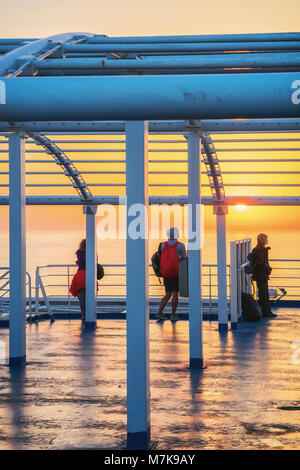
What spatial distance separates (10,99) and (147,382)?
8.93ft

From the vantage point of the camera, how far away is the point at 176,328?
43.0 feet

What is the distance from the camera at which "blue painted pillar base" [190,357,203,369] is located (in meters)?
9.19

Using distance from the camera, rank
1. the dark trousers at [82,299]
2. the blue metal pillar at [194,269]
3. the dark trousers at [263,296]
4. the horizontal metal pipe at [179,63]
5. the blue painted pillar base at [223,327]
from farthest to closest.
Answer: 1. the dark trousers at [263,296]
2. the dark trousers at [82,299]
3. the blue painted pillar base at [223,327]
4. the blue metal pillar at [194,269]
5. the horizontal metal pipe at [179,63]

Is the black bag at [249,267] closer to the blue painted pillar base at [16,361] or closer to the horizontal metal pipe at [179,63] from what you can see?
the blue painted pillar base at [16,361]

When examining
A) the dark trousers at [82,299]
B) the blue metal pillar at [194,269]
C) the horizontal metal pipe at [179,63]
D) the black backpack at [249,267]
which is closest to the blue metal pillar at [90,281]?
the dark trousers at [82,299]

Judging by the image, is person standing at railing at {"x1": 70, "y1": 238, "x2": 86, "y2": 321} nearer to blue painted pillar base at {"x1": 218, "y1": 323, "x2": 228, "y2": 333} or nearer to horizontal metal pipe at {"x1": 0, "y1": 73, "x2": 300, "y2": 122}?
blue painted pillar base at {"x1": 218, "y1": 323, "x2": 228, "y2": 333}

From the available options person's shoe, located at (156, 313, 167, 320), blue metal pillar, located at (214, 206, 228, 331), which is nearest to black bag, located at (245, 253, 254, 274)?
blue metal pillar, located at (214, 206, 228, 331)

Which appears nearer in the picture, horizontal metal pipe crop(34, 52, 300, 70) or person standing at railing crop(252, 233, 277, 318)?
horizontal metal pipe crop(34, 52, 300, 70)

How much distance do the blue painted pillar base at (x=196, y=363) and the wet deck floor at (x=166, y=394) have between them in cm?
10

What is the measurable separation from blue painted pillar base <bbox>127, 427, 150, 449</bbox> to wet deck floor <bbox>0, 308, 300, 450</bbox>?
83 millimetres

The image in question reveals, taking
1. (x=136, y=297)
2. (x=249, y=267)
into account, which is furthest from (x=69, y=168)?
(x=136, y=297)

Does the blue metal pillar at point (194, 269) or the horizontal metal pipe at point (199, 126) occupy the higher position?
the horizontal metal pipe at point (199, 126)

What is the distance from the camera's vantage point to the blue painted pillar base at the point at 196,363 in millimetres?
9188

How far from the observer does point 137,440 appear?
5.92 metres
